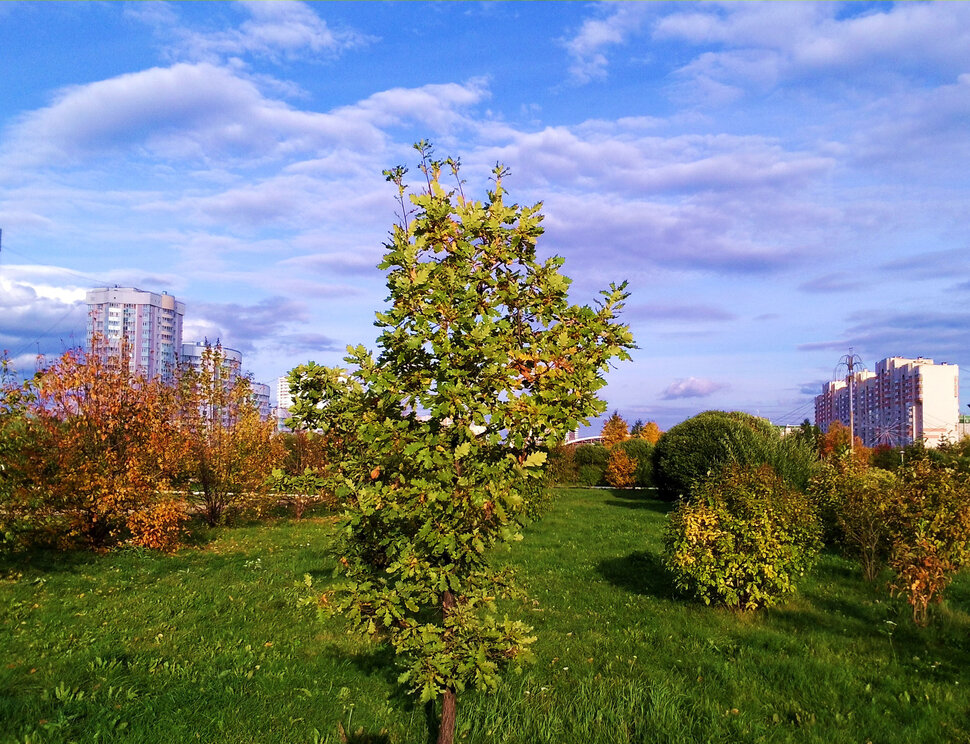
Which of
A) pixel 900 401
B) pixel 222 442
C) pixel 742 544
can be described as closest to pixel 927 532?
pixel 742 544

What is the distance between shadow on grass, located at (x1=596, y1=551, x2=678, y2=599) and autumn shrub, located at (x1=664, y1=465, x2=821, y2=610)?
1201 mm

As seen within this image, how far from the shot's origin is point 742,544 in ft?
33.7

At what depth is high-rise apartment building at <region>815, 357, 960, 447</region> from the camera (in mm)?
102875

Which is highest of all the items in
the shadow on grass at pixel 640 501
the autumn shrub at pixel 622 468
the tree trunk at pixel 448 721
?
the tree trunk at pixel 448 721

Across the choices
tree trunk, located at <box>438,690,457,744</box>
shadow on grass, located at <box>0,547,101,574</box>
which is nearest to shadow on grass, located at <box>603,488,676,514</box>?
shadow on grass, located at <box>0,547,101,574</box>

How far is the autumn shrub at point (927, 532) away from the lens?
9711mm

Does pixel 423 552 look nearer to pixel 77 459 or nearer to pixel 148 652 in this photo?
pixel 148 652

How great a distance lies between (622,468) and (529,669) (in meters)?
38.0

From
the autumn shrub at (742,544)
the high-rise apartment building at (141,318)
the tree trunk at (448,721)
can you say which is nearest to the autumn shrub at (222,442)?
the autumn shrub at (742,544)

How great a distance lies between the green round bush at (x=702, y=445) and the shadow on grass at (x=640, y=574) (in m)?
9.43

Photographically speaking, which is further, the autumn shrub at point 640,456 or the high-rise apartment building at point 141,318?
the high-rise apartment building at point 141,318

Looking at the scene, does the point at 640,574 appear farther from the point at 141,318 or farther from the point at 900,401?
the point at 141,318

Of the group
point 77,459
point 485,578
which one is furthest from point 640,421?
point 485,578

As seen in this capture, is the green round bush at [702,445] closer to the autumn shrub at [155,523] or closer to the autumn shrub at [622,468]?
the autumn shrub at [622,468]
